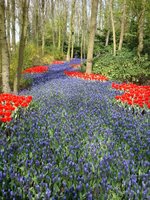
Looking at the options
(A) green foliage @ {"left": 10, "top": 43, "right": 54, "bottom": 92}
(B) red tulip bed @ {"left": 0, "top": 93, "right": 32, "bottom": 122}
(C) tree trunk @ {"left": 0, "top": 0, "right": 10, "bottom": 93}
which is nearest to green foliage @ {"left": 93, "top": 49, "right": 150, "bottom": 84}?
(A) green foliage @ {"left": 10, "top": 43, "right": 54, "bottom": 92}

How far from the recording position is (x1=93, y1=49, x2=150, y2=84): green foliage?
15250mm

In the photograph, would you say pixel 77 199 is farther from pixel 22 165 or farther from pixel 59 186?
pixel 22 165

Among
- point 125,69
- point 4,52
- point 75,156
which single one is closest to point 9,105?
point 75,156

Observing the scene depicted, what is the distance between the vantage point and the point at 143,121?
5.90m

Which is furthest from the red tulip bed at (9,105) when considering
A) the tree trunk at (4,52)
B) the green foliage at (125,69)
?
the green foliage at (125,69)

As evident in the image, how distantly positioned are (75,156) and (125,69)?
11.9 metres

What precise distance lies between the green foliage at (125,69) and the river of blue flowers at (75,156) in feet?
28.2

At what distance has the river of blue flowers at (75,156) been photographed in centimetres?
319

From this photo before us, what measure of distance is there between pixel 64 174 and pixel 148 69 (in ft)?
42.8

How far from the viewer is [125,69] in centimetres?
1546

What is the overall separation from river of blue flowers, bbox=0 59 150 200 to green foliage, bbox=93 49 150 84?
860cm

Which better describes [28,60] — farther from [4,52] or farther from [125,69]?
[4,52]

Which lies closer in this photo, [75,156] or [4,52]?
[75,156]

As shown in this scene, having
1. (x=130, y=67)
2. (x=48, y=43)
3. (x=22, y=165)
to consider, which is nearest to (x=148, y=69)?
(x=130, y=67)
